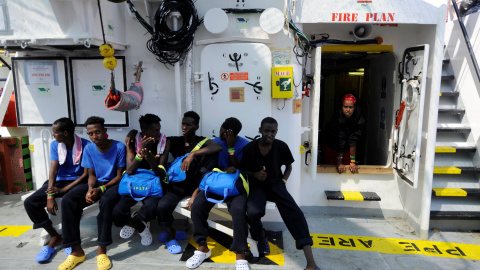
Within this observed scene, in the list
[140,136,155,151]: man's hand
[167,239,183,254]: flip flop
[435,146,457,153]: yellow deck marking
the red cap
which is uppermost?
the red cap

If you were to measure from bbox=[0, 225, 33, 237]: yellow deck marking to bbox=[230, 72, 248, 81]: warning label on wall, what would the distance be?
336 cm

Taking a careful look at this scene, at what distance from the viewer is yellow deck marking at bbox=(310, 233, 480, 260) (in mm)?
3689

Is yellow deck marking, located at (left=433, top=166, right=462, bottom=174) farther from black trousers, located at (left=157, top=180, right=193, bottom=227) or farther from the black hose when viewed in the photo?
the black hose

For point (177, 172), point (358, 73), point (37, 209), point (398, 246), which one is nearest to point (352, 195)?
point (398, 246)

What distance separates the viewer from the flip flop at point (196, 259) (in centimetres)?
336

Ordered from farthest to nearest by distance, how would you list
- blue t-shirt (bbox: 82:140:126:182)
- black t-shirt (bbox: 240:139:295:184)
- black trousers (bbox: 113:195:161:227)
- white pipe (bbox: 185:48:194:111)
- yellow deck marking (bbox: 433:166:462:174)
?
1. yellow deck marking (bbox: 433:166:462:174)
2. white pipe (bbox: 185:48:194:111)
3. blue t-shirt (bbox: 82:140:126:182)
4. black t-shirt (bbox: 240:139:295:184)
5. black trousers (bbox: 113:195:161:227)

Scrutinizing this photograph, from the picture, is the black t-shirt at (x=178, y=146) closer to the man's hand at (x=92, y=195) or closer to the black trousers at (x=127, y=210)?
the black trousers at (x=127, y=210)

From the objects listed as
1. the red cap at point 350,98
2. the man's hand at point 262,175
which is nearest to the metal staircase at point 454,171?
the red cap at point 350,98

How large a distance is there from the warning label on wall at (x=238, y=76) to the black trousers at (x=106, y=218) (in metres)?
1.94

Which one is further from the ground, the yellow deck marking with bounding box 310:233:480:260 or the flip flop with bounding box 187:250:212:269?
the flip flop with bounding box 187:250:212:269

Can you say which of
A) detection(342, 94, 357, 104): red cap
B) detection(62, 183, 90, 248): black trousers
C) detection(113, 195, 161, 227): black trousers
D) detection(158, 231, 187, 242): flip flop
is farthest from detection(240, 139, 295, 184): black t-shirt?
detection(62, 183, 90, 248): black trousers

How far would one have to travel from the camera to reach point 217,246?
3822mm

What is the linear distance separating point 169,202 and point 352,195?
100 inches

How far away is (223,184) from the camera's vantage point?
11.1 feet
